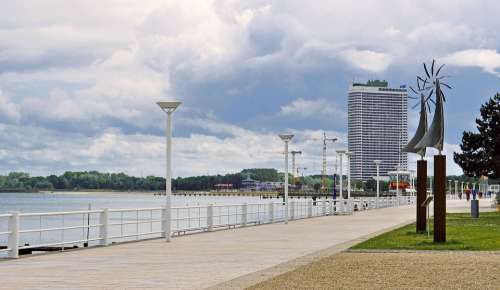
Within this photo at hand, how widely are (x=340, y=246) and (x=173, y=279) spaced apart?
8763mm

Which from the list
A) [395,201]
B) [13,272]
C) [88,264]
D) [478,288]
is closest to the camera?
[478,288]

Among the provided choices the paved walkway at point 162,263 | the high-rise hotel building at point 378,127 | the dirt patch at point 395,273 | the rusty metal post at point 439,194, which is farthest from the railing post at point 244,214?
the high-rise hotel building at point 378,127

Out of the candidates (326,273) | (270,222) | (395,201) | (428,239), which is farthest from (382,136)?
(326,273)

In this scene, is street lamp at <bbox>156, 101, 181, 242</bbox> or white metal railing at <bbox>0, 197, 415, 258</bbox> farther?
street lamp at <bbox>156, 101, 181, 242</bbox>

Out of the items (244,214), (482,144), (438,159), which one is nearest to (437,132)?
(438,159)

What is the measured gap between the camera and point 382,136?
16425 centimetres

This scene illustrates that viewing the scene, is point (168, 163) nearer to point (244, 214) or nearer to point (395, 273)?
point (244, 214)

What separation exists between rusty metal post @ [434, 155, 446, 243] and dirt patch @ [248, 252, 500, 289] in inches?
153

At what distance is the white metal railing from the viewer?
21.5 m

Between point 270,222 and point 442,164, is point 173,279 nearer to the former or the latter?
point 442,164

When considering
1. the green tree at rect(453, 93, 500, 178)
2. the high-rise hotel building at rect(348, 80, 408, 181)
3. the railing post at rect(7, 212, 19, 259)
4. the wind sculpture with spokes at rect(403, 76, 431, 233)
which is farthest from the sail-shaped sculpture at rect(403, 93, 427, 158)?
the high-rise hotel building at rect(348, 80, 408, 181)

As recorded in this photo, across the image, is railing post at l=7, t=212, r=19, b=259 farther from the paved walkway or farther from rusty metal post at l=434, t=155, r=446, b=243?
rusty metal post at l=434, t=155, r=446, b=243

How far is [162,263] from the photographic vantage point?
18.2m

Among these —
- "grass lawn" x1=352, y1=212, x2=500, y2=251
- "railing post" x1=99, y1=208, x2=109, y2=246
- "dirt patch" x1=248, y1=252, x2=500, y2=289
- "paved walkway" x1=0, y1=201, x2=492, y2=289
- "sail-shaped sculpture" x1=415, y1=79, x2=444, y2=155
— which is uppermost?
"sail-shaped sculpture" x1=415, y1=79, x2=444, y2=155
